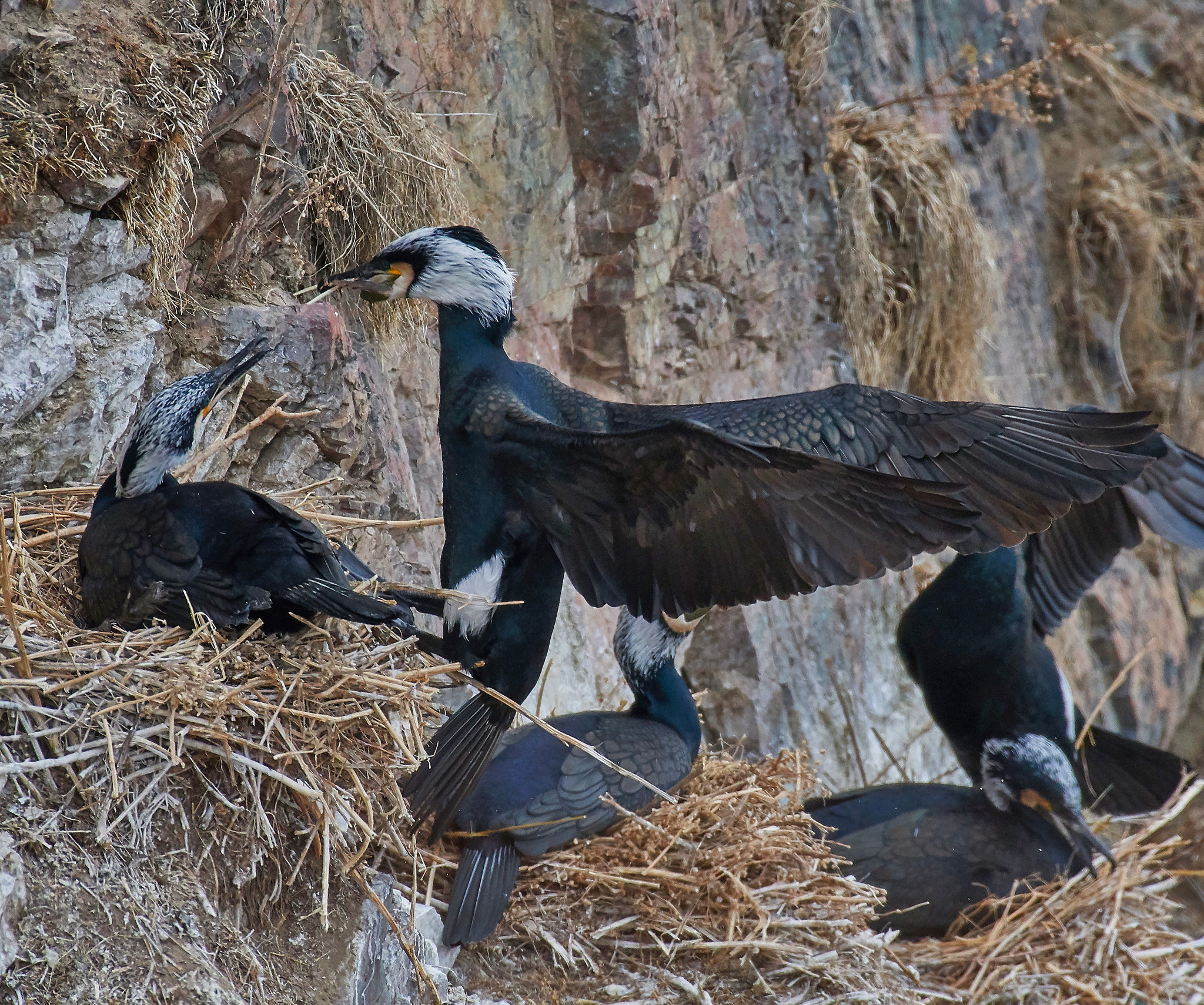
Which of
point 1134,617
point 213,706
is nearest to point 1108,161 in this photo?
point 1134,617

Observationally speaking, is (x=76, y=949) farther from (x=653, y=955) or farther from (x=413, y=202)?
(x=413, y=202)

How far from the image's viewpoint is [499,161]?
150 inches

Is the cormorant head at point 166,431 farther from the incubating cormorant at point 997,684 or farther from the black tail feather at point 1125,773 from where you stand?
the black tail feather at point 1125,773

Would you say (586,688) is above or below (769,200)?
below

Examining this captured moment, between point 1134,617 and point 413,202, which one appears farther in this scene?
point 1134,617

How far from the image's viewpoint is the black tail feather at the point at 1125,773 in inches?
157

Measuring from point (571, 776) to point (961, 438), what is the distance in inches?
42.2

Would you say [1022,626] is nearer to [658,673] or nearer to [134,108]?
[658,673]

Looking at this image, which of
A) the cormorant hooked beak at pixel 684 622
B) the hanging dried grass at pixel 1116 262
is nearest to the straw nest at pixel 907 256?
the hanging dried grass at pixel 1116 262

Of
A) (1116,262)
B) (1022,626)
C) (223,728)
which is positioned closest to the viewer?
(223,728)

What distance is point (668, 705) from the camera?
318cm

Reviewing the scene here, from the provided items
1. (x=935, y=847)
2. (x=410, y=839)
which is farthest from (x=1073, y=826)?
(x=410, y=839)

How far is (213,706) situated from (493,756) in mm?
861

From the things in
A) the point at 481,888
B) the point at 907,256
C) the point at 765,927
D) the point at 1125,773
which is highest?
the point at 907,256
